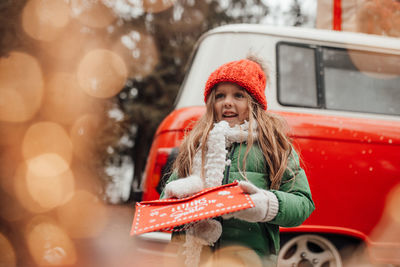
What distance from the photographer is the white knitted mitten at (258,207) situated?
139 cm

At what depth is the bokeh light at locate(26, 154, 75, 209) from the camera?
4.49 meters

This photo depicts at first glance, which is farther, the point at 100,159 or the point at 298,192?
the point at 100,159

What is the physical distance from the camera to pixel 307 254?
9.71 ft

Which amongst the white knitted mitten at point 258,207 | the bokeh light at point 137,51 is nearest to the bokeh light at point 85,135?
the white knitted mitten at point 258,207

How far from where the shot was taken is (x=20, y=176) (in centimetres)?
430

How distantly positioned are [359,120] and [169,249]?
1.84m

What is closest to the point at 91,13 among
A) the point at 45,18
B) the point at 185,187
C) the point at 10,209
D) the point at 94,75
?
the point at 94,75

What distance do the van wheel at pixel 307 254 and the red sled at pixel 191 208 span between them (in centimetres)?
171

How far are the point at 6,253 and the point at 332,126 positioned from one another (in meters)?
3.65

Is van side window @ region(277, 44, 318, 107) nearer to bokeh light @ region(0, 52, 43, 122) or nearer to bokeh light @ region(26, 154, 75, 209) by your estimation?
bokeh light @ region(0, 52, 43, 122)

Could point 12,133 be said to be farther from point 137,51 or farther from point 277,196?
point 137,51

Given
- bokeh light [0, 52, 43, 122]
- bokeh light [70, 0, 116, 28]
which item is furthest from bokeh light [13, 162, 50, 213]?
bokeh light [70, 0, 116, 28]

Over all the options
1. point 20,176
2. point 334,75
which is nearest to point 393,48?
point 334,75

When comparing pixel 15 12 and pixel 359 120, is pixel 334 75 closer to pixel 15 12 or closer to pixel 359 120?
pixel 359 120
